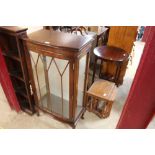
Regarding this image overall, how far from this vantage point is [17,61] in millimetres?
1691

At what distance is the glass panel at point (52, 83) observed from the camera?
52.5 inches

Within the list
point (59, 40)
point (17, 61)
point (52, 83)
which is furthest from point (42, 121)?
point (59, 40)

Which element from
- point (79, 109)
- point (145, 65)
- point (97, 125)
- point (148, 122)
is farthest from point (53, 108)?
point (145, 65)

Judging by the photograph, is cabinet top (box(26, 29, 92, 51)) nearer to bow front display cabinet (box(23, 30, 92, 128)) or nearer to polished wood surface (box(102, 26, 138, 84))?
bow front display cabinet (box(23, 30, 92, 128))

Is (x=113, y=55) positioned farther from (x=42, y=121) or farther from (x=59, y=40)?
(x=42, y=121)

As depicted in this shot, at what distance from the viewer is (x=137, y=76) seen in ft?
1.44

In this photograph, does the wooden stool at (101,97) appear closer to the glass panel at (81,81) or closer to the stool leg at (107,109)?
the stool leg at (107,109)

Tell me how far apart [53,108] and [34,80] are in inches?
17.3

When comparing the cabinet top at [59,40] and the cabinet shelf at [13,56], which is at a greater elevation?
the cabinet top at [59,40]

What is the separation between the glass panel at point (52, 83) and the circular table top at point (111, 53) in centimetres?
100

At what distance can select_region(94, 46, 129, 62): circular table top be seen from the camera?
2189 mm

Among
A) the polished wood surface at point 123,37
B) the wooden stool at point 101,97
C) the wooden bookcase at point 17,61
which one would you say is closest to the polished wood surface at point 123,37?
the polished wood surface at point 123,37

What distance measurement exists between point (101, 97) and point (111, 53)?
0.82m

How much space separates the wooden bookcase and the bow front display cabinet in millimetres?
76
